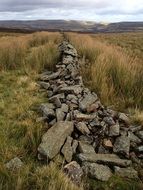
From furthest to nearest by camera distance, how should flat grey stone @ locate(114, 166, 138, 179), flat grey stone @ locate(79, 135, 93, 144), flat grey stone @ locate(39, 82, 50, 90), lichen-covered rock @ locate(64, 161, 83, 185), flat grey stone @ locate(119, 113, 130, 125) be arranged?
flat grey stone @ locate(39, 82, 50, 90) < flat grey stone @ locate(119, 113, 130, 125) < flat grey stone @ locate(79, 135, 93, 144) < flat grey stone @ locate(114, 166, 138, 179) < lichen-covered rock @ locate(64, 161, 83, 185)

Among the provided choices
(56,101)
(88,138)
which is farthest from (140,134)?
(56,101)

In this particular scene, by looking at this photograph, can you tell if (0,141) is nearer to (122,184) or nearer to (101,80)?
(122,184)

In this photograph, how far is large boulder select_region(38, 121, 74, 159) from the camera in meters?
3.91

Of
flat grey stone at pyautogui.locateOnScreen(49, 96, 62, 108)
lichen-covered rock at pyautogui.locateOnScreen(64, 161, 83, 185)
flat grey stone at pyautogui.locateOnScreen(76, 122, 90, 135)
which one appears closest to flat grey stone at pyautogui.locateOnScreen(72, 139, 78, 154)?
flat grey stone at pyautogui.locateOnScreen(76, 122, 90, 135)

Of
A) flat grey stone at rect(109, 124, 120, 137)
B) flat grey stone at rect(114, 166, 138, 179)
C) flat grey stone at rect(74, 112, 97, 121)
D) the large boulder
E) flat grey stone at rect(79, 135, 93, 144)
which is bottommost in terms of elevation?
flat grey stone at rect(114, 166, 138, 179)

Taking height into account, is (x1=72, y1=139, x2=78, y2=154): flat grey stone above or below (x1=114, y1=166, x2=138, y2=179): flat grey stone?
above

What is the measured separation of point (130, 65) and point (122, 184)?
15.9 ft

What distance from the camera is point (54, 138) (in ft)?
13.7

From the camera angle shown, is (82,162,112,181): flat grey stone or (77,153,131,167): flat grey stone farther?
(77,153,131,167): flat grey stone

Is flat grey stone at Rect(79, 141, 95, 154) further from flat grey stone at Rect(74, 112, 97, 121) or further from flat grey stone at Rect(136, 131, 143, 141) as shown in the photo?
flat grey stone at Rect(136, 131, 143, 141)

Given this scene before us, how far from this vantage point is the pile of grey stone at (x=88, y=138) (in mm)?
3887

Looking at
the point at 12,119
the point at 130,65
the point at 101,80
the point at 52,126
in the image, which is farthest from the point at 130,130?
the point at 130,65

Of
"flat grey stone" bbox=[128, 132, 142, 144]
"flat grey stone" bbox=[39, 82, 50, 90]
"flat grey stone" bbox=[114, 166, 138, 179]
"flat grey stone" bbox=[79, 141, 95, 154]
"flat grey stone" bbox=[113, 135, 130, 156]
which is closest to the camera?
"flat grey stone" bbox=[114, 166, 138, 179]

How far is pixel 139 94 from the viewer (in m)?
6.60
